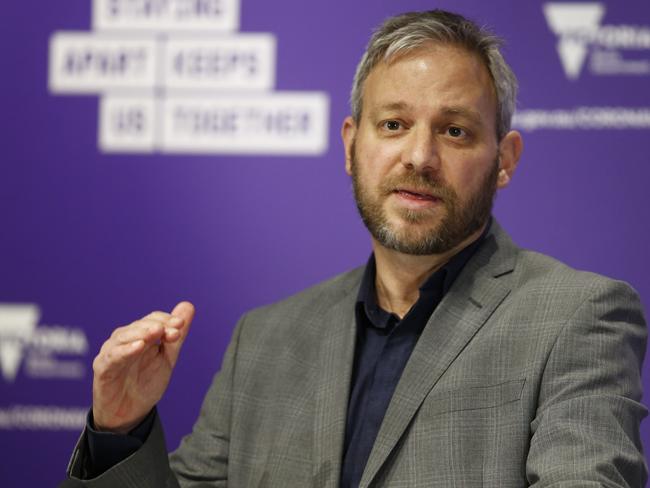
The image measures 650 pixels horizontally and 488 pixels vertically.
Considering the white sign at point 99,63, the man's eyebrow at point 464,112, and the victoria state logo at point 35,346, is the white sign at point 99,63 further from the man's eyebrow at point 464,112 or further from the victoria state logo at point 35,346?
the man's eyebrow at point 464,112

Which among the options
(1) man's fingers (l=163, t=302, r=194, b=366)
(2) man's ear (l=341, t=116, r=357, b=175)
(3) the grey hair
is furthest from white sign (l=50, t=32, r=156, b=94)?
(1) man's fingers (l=163, t=302, r=194, b=366)

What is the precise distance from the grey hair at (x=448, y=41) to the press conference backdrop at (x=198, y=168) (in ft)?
2.84

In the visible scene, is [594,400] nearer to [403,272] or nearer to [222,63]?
[403,272]

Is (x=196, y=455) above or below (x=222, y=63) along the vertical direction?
below

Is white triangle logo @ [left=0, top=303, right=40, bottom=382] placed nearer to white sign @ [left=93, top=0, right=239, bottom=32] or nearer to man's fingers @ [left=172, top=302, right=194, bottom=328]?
white sign @ [left=93, top=0, right=239, bottom=32]

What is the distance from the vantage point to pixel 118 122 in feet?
12.0

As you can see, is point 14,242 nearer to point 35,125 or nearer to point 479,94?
point 35,125

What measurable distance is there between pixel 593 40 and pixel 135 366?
2.04 m

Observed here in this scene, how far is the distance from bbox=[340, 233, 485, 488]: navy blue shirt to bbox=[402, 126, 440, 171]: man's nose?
0.83ft

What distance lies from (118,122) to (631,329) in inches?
83.8

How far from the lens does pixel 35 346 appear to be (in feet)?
12.0

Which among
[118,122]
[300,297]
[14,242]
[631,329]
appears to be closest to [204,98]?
[118,122]

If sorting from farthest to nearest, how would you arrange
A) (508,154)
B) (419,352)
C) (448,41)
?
1. (508,154)
2. (448,41)
3. (419,352)

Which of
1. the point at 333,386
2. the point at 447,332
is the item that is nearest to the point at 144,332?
the point at 333,386
